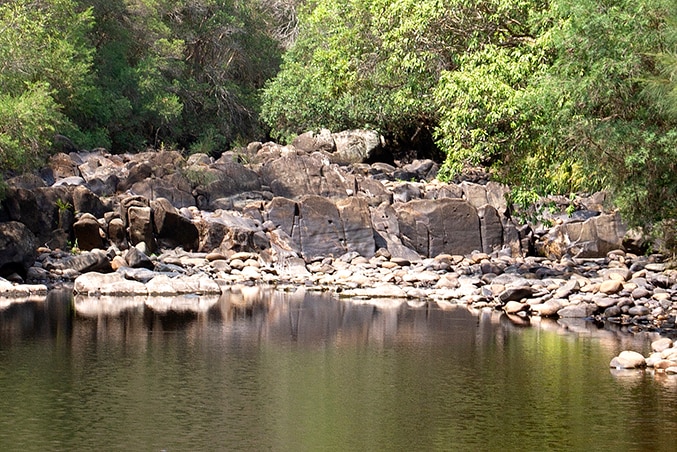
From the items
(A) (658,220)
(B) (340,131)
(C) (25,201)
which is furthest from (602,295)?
(B) (340,131)

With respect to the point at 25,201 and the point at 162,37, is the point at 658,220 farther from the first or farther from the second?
the point at 162,37

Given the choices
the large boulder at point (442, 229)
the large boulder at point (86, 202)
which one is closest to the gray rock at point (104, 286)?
the large boulder at point (86, 202)

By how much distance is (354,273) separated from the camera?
103ft

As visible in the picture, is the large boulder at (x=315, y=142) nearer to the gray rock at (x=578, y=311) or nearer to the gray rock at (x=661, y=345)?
the gray rock at (x=578, y=311)

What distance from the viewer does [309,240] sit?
33.8m

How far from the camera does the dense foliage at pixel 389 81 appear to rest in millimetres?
18141

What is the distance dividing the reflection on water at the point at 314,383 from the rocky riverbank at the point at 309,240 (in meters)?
3.21

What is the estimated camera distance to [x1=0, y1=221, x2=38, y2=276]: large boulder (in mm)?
27297

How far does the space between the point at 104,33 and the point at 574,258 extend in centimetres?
2915

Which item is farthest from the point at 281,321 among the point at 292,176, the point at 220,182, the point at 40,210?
the point at 292,176

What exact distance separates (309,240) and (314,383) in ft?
60.8

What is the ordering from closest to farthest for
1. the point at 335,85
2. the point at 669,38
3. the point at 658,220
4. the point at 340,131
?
the point at 669,38 < the point at 658,220 < the point at 335,85 < the point at 340,131

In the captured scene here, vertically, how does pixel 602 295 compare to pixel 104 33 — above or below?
below

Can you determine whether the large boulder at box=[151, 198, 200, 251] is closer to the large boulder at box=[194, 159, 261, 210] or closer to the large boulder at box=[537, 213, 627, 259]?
the large boulder at box=[194, 159, 261, 210]
